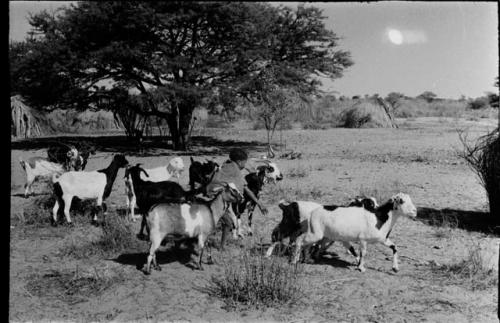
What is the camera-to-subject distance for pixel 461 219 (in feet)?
31.0

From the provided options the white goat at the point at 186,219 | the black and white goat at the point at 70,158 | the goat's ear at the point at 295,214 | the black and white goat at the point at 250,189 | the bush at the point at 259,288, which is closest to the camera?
the bush at the point at 259,288

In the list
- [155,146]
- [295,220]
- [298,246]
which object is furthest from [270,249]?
[155,146]

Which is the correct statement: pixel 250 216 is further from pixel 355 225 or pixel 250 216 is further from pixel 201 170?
pixel 355 225

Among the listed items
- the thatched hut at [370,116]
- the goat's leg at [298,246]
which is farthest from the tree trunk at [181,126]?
the goat's leg at [298,246]

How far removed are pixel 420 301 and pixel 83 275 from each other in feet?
13.5

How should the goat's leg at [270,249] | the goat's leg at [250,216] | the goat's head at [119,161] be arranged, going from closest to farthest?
the goat's leg at [270,249], the goat's leg at [250,216], the goat's head at [119,161]

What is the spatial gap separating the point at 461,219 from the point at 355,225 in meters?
3.86

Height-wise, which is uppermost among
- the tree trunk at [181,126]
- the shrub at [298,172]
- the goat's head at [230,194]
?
the tree trunk at [181,126]

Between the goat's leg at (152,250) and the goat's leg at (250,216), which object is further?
the goat's leg at (250,216)

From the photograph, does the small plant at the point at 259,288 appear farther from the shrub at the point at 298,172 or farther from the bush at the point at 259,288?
the shrub at the point at 298,172

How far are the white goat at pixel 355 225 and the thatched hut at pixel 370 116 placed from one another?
80.2 ft

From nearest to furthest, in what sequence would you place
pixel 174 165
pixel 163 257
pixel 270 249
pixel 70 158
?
pixel 270 249 → pixel 163 257 → pixel 174 165 → pixel 70 158

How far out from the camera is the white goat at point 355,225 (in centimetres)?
661

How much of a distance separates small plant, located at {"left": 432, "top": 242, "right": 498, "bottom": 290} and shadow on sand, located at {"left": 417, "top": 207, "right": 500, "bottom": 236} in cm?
205
